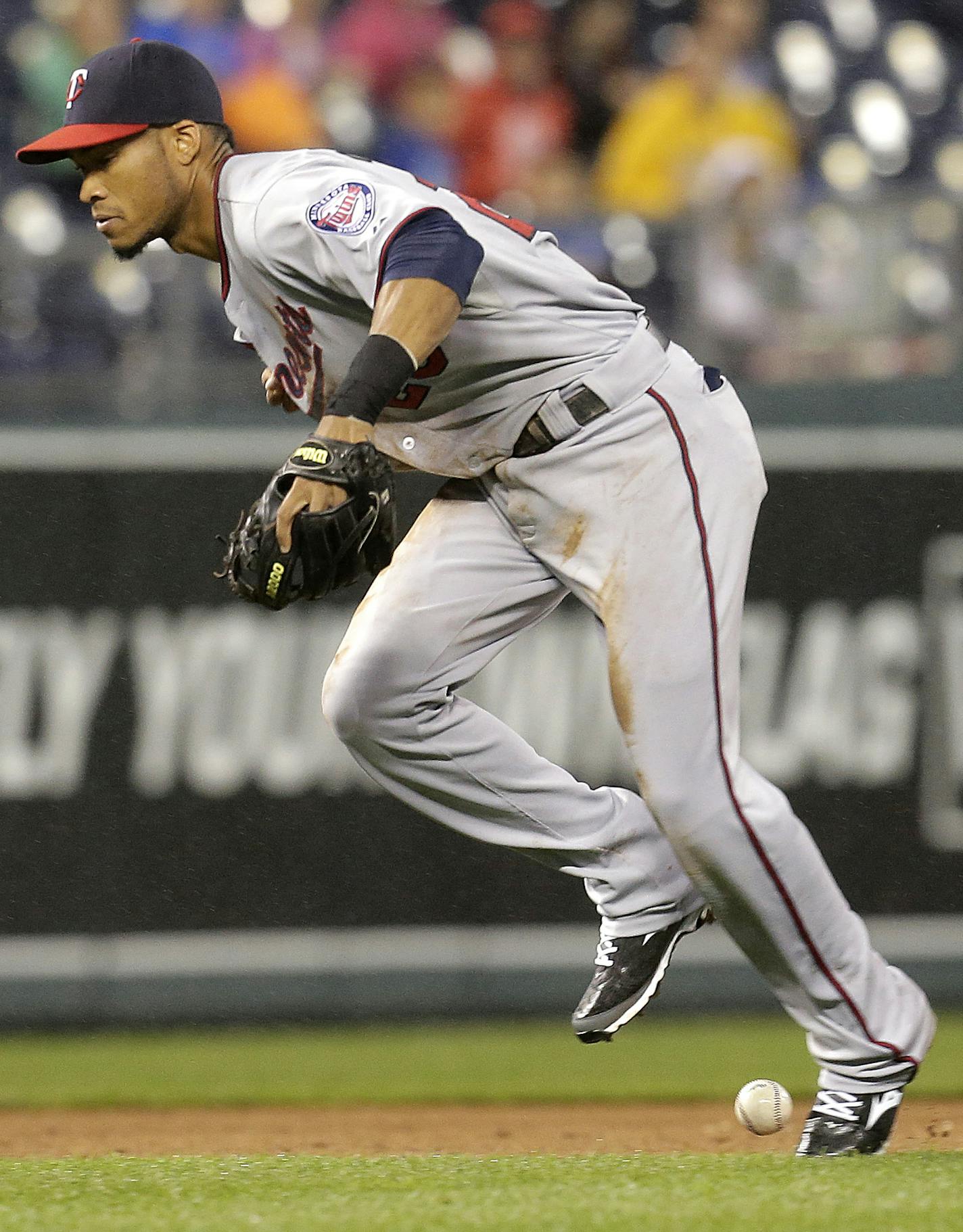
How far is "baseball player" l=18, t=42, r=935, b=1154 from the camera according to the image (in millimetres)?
3184

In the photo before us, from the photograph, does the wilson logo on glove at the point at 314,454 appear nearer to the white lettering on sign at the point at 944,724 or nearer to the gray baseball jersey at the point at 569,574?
the gray baseball jersey at the point at 569,574

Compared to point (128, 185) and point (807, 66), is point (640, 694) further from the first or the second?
point (807, 66)

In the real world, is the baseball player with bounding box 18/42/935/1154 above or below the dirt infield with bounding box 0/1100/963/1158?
above

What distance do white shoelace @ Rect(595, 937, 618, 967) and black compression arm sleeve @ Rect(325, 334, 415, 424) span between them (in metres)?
1.17

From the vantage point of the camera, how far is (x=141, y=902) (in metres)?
5.79

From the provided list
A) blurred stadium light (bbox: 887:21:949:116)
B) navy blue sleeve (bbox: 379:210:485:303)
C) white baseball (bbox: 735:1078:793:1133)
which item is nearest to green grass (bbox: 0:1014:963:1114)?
white baseball (bbox: 735:1078:793:1133)

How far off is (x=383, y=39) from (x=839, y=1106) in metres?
5.41

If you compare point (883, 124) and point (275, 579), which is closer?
point (275, 579)

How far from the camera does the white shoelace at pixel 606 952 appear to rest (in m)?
3.53

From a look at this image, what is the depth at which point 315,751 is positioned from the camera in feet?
19.4

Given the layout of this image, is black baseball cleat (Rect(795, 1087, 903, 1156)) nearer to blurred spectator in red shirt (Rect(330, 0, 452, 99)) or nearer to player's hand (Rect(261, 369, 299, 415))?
player's hand (Rect(261, 369, 299, 415))

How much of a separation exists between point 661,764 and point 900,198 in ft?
10.7

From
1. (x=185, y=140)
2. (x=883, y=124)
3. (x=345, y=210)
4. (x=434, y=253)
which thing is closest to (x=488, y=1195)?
(x=434, y=253)

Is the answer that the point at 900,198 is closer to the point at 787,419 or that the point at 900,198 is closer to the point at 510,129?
the point at 787,419
